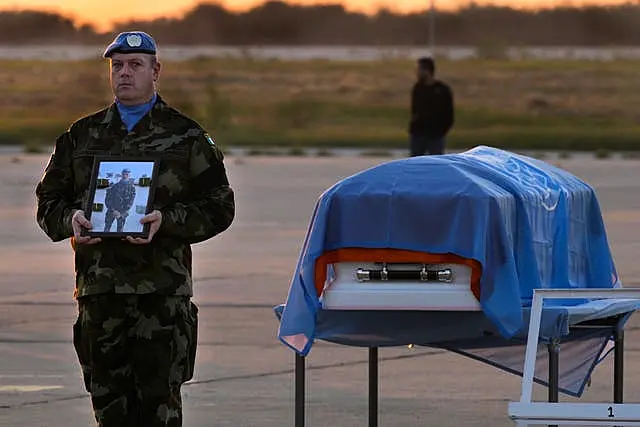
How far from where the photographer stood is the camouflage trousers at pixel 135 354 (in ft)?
21.4

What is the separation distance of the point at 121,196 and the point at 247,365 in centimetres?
401

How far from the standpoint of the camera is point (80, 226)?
639 cm

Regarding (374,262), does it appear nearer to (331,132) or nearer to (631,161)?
(631,161)

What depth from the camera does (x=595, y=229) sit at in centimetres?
774

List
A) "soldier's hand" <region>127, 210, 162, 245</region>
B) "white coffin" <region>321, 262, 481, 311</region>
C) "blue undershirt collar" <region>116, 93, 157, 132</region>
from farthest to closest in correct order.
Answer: "blue undershirt collar" <region>116, 93, 157, 132</region> < "white coffin" <region>321, 262, 481, 311</region> < "soldier's hand" <region>127, 210, 162, 245</region>

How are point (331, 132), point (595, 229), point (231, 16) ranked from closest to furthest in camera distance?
point (595, 229)
point (331, 132)
point (231, 16)

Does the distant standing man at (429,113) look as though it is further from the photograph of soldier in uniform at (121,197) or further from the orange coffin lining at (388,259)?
the photograph of soldier in uniform at (121,197)

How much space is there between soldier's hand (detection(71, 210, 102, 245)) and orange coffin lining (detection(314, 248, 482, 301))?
812 mm

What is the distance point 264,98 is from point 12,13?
127ft

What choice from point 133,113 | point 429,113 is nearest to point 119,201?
point 133,113

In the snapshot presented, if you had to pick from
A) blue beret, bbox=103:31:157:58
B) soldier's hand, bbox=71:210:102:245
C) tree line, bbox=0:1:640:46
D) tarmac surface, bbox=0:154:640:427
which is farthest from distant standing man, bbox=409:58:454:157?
tree line, bbox=0:1:640:46

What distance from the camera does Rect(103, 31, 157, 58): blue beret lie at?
6535 millimetres

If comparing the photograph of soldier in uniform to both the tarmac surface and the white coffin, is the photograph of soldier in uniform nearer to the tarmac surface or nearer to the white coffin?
the white coffin

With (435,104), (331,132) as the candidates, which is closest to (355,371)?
(435,104)
